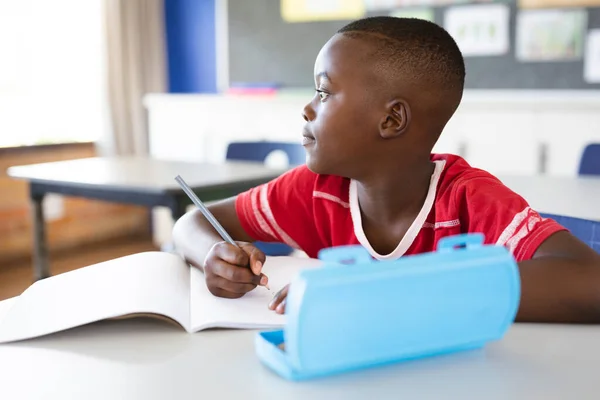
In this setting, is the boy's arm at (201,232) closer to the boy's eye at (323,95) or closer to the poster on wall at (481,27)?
the boy's eye at (323,95)

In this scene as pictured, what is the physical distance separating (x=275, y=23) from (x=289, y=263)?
124 inches

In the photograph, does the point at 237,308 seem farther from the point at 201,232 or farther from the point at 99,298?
the point at 201,232

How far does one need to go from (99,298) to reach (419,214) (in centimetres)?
48

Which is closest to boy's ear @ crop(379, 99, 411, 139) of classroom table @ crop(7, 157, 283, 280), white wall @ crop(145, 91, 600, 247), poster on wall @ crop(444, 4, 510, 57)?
classroom table @ crop(7, 157, 283, 280)

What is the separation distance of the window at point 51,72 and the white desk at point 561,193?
2736 millimetres

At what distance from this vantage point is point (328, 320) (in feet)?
1.67

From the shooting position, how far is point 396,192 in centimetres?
102

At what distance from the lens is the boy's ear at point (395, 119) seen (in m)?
0.94

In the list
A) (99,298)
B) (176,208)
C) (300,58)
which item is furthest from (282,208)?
(300,58)

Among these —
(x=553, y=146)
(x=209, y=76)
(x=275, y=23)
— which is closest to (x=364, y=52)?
(x=553, y=146)

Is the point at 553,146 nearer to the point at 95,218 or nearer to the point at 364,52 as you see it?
the point at 364,52

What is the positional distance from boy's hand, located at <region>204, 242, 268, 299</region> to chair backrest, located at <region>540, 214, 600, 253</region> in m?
0.51

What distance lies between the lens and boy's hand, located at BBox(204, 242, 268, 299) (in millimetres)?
798

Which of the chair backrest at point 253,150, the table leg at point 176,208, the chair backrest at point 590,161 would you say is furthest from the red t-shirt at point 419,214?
the chair backrest at point 253,150
